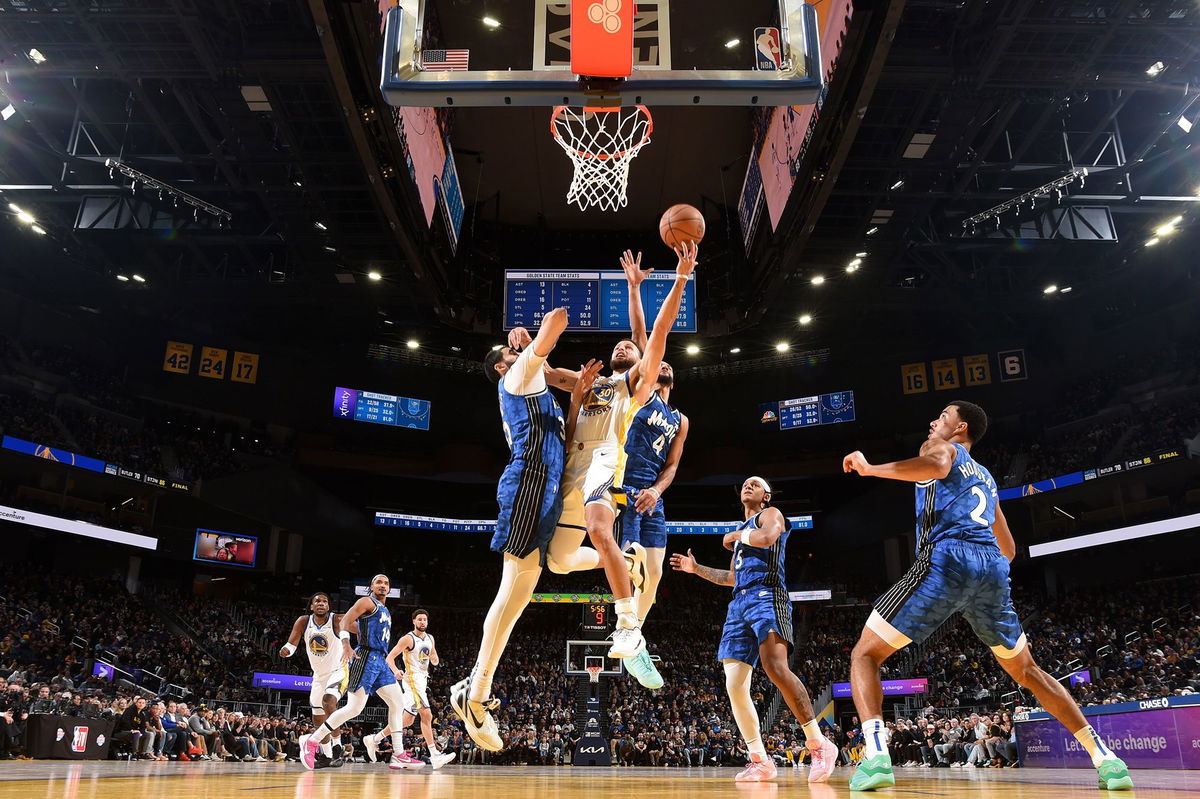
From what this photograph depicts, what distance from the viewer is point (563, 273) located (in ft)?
61.0

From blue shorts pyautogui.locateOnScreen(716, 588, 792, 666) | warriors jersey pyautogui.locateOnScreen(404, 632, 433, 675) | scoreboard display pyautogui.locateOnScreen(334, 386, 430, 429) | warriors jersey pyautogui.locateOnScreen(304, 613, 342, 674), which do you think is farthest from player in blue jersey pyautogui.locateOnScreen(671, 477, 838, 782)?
scoreboard display pyautogui.locateOnScreen(334, 386, 430, 429)

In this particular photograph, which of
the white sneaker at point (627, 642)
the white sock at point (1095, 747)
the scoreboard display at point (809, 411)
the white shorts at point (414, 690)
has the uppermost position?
the scoreboard display at point (809, 411)

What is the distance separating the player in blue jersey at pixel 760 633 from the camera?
6.77m

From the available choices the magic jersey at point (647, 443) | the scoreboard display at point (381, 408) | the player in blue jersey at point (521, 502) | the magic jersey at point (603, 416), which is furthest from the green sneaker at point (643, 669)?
the scoreboard display at point (381, 408)

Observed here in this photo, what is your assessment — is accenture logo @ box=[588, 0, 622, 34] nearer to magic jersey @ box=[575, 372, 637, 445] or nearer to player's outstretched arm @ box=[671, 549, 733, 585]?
magic jersey @ box=[575, 372, 637, 445]

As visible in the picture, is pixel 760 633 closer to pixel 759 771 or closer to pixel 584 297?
pixel 759 771

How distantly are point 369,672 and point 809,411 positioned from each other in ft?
71.3

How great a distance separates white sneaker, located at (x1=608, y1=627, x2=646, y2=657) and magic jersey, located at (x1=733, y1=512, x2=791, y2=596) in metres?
1.74

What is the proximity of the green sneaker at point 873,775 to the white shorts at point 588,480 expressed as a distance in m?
2.06

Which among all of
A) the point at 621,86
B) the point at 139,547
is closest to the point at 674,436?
the point at 621,86

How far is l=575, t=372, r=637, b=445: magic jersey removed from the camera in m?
5.87

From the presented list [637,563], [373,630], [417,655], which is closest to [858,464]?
[637,563]

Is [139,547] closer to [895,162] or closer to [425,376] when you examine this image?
[425,376]

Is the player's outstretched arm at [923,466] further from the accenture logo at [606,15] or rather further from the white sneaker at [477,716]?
the accenture logo at [606,15]
